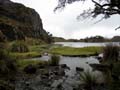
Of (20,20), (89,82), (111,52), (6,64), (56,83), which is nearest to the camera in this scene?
(89,82)

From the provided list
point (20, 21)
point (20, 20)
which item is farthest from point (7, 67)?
point (20, 20)

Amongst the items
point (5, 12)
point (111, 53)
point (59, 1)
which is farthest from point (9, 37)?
point (59, 1)

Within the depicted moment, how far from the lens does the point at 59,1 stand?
14.4m

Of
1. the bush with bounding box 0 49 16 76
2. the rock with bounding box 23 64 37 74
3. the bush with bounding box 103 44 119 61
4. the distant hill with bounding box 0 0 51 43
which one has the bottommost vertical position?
the rock with bounding box 23 64 37 74

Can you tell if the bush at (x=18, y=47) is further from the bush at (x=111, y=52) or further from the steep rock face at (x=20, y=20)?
→ the steep rock face at (x=20, y=20)

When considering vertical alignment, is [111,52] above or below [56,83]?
above

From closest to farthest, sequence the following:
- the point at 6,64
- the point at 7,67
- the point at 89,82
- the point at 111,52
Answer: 1. the point at 89,82
2. the point at 7,67
3. the point at 6,64
4. the point at 111,52

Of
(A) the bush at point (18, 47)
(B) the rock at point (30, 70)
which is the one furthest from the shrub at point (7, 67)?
(A) the bush at point (18, 47)

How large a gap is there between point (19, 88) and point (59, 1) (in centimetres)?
573

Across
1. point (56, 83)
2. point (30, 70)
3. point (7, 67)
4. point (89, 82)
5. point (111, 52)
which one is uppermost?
point (111, 52)

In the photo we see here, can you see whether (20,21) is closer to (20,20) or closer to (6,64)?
(20,20)

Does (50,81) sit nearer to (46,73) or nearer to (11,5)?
(46,73)

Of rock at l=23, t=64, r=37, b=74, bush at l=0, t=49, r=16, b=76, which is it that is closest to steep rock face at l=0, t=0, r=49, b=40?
bush at l=0, t=49, r=16, b=76

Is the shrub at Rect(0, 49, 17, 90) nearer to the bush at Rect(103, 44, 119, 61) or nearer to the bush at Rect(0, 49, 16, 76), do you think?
the bush at Rect(0, 49, 16, 76)
